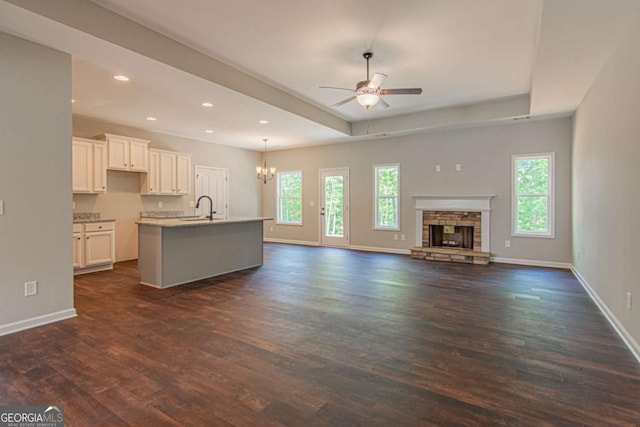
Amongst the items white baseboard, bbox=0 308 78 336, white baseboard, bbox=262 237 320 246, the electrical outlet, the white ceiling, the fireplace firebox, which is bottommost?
white baseboard, bbox=0 308 78 336

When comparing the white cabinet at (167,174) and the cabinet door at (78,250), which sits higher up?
the white cabinet at (167,174)

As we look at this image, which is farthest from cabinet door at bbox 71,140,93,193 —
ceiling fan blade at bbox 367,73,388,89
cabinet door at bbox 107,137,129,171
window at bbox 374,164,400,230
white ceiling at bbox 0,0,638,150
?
window at bbox 374,164,400,230

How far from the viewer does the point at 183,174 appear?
25.0 feet

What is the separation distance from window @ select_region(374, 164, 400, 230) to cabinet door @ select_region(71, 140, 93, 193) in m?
5.84

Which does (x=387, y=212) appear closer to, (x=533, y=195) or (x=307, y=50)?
(x=533, y=195)

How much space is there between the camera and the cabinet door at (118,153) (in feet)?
20.3

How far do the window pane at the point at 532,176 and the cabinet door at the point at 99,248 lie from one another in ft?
24.9

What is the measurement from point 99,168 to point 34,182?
315cm

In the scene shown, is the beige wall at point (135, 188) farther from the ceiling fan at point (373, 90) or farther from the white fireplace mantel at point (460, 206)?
the ceiling fan at point (373, 90)

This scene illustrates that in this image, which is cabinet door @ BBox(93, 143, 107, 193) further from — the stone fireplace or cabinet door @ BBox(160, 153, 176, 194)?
the stone fireplace

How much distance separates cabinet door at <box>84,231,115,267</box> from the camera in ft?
18.4

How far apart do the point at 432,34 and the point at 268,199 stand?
7193 millimetres

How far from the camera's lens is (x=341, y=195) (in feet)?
28.7

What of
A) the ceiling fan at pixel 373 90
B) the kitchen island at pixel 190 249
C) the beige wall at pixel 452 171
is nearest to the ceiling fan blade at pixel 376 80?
the ceiling fan at pixel 373 90
